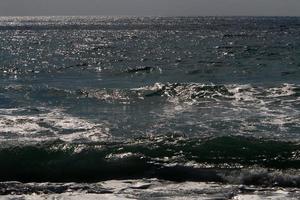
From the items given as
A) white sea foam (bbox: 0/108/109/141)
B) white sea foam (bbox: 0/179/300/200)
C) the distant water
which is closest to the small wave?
the distant water

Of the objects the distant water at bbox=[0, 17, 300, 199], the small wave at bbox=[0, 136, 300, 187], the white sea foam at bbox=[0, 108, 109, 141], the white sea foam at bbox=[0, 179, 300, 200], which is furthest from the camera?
the white sea foam at bbox=[0, 108, 109, 141]

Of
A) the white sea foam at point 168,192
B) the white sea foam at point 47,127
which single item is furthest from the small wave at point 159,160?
the white sea foam at point 47,127

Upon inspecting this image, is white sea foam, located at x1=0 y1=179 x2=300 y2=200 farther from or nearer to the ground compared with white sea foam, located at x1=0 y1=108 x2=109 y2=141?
nearer to the ground

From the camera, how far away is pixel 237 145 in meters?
15.7

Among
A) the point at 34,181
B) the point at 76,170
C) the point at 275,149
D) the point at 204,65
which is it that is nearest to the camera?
the point at 34,181

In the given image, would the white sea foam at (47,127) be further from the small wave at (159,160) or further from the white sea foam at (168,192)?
the white sea foam at (168,192)

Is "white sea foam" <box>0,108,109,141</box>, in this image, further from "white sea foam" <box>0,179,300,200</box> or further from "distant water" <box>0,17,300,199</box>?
"white sea foam" <box>0,179,300,200</box>

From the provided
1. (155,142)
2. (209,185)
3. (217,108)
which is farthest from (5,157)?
(217,108)

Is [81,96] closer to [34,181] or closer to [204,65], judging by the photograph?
[34,181]

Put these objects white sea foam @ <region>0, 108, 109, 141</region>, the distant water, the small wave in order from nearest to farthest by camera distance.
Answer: the distant water
the small wave
white sea foam @ <region>0, 108, 109, 141</region>

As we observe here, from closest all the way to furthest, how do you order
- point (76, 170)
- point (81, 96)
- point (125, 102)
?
point (76, 170)
point (125, 102)
point (81, 96)

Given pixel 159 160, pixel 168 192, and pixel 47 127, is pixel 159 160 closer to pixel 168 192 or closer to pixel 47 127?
pixel 168 192

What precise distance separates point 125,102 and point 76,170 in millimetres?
10642

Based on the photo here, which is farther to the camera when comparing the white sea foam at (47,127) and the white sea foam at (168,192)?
the white sea foam at (47,127)
